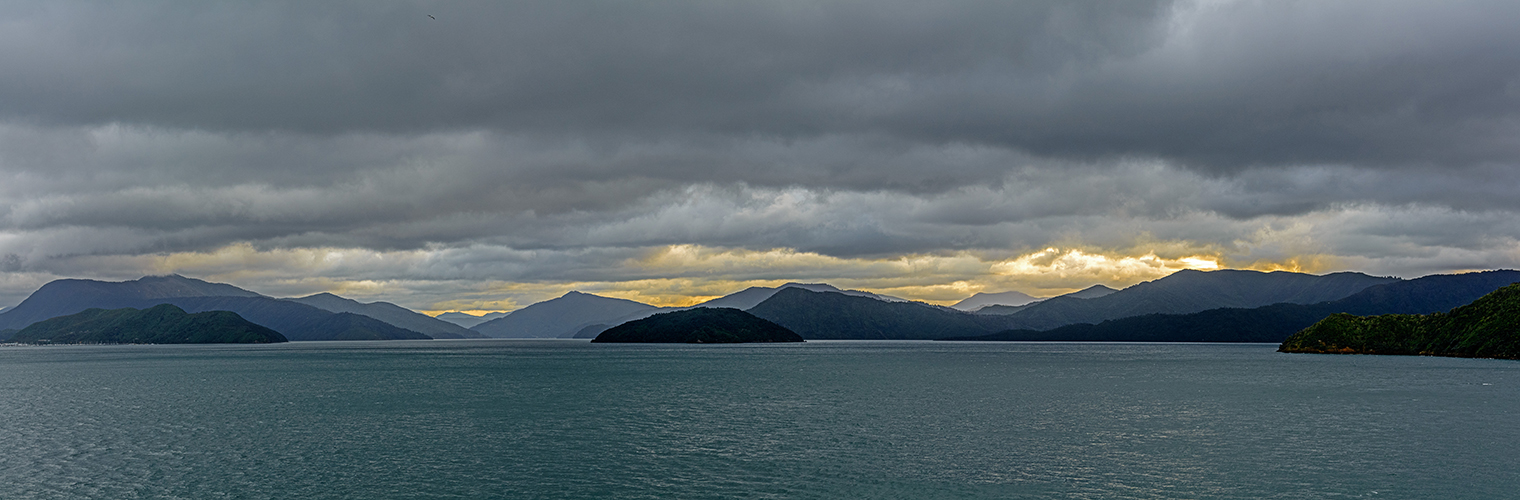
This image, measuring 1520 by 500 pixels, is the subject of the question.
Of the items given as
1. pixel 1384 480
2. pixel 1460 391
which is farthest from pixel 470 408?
pixel 1460 391

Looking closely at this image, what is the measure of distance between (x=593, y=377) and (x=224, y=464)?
12591cm

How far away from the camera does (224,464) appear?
230ft

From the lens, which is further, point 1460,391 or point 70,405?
point 1460,391

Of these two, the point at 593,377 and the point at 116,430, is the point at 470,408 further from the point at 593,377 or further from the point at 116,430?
the point at 593,377

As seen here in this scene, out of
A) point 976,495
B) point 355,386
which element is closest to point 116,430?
point 355,386

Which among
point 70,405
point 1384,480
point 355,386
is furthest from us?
point 355,386

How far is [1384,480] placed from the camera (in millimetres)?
60781

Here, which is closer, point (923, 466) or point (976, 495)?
point (976, 495)

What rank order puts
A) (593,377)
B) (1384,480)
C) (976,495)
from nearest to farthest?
(976,495) → (1384,480) → (593,377)

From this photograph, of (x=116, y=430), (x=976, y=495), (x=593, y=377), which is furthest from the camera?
(x=593, y=377)

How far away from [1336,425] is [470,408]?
103 meters

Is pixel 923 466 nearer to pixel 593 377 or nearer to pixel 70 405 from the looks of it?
pixel 70 405

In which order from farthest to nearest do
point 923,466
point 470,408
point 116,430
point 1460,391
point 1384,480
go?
point 1460,391, point 470,408, point 116,430, point 923,466, point 1384,480

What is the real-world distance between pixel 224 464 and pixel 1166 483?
72473 mm
